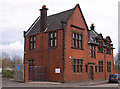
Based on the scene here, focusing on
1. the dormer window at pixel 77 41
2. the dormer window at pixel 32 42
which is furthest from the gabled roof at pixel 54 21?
the dormer window at pixel 77 41

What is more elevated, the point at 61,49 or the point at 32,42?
the point at 32,42

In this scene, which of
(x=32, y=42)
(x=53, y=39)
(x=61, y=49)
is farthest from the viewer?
(x=32, y=42)

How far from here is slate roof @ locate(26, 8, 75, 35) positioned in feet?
95.5

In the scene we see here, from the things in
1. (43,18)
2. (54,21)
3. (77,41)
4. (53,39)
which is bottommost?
(77,41)

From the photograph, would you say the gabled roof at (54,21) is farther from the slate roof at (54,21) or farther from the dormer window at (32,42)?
the dormer window at (32,42)

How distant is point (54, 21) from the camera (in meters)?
30.6

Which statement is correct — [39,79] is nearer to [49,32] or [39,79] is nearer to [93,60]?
[49,32]

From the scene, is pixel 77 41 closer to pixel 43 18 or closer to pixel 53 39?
pixel 53 39

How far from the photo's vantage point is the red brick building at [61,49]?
27.2 m

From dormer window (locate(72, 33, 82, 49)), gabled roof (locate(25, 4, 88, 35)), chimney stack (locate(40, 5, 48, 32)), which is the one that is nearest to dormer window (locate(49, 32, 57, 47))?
gabled roof (locate(25, 4, 88, 35))

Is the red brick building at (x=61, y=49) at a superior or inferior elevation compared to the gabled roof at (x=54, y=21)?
inferior

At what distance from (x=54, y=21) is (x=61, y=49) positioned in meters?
5.69

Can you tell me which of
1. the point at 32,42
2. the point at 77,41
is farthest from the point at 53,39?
the point at 32,42

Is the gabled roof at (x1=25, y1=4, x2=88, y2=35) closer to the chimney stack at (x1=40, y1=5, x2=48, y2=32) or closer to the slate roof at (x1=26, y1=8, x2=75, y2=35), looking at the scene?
the slate roof at (x1=26, y1=8, x2=75, y2=35)
